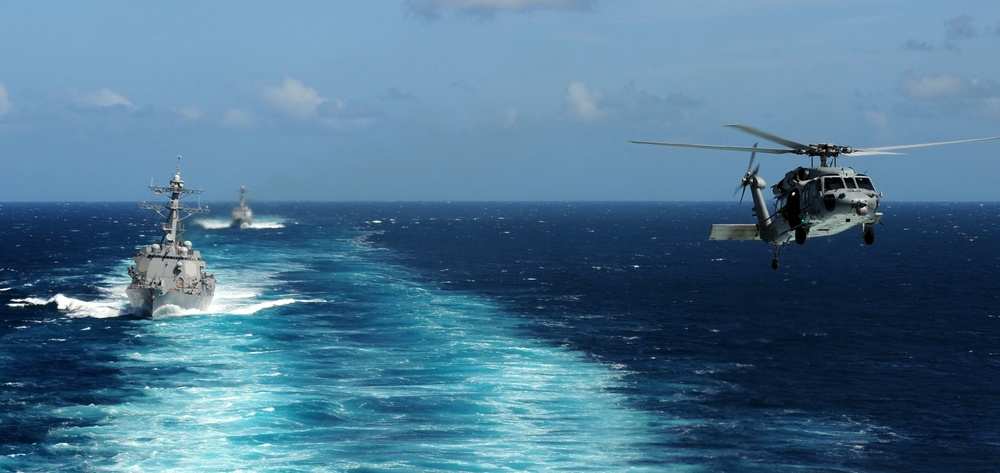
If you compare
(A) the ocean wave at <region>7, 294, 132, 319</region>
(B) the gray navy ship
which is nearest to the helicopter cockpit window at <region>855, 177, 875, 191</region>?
(B) the gray navy ship

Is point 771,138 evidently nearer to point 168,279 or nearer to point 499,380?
point 499,380

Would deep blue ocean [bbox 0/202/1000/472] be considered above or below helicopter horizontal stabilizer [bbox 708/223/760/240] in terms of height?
below

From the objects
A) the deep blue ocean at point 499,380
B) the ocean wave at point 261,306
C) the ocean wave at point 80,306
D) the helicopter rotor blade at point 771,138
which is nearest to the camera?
the helicopter rotor blade at point 771,138

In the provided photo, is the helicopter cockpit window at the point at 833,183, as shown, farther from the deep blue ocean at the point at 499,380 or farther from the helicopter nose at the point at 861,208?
the deep blue ocean at the point at 499,380

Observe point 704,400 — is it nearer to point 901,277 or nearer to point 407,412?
point 407,412

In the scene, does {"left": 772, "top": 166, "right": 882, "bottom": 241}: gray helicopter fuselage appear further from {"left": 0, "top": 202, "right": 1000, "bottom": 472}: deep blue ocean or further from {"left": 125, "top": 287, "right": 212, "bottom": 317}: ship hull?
{"left": 125, "top": 287, "right": 212, "bottom": 317}: ship hull

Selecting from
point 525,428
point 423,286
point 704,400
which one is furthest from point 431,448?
point 423,286

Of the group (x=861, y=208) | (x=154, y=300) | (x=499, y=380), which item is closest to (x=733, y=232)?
(x=861, y=208)

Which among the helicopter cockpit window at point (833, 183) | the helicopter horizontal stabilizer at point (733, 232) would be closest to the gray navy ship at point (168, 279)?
the helicopter horizontal stabilizer at point (733, 232)
